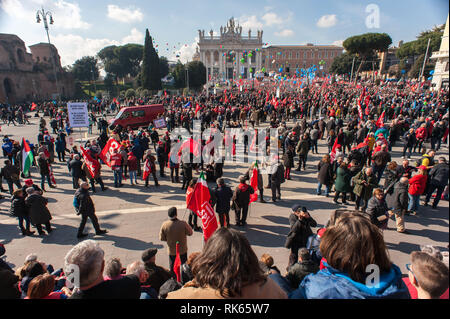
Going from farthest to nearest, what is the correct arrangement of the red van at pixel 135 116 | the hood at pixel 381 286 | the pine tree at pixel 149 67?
the pine tree at pixel 149 67
the red van at pixel 135 116
the hood at pixel 381 286

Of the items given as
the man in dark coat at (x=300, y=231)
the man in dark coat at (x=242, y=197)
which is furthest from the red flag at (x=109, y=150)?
the man in dark coat at (x=300, y=231)

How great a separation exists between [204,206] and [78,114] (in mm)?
9406

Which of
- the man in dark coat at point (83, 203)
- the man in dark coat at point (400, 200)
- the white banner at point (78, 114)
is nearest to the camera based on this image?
the man in dark coat at point (400, 200)

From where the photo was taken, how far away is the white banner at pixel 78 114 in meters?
11.3

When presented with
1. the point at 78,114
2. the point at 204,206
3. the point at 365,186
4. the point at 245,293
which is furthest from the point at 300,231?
the point at 78,114

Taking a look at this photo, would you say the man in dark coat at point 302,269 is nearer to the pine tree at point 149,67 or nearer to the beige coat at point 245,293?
the beige coat at point 245,293

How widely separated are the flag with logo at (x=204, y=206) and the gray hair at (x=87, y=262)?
2892 millimetres

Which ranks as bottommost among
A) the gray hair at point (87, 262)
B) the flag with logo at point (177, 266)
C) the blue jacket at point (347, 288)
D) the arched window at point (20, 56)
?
the flag with logo at point (177, 266)

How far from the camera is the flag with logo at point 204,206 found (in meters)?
4.98

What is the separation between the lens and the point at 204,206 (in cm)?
512

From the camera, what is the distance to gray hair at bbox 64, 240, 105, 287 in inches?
80.7

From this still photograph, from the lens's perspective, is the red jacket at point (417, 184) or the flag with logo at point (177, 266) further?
the red jacket at point (417, 184)

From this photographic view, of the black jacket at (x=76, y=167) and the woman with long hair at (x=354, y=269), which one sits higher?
the woman with long hair at (x=354, y=269)

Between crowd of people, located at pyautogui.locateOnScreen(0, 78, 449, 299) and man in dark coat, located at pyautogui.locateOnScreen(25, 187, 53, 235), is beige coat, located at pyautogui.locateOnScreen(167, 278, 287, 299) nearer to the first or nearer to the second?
crowd of people, located at pyautogui.locateOnScreen(0, 78, 449, 299)
